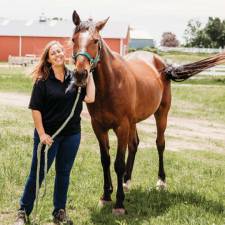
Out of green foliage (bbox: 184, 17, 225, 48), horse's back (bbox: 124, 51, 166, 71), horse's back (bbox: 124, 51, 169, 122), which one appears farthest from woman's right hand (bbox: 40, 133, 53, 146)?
green foliage (bbox: 184, 17, 225, 48)

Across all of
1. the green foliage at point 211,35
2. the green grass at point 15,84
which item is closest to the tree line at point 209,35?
the green foliage at point 211,35

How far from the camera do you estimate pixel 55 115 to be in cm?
475

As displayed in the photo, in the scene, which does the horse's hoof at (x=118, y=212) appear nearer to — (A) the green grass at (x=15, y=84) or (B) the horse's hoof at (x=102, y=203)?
(B) the horse's hoof at (x=102, y=203)

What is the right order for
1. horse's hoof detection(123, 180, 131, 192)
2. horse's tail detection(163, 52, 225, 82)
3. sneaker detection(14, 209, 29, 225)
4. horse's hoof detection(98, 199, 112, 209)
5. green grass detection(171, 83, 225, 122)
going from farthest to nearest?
green grass detection(171, 83, 225, 122), horse's tail detection(163, 52, 225, 82), horse's hoof detection(123, 180, 131, 192), horse's hoof detection(98, 199, 112, 209), sneaker detection(14, 209, 29, 225)

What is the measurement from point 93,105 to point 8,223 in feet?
5.48

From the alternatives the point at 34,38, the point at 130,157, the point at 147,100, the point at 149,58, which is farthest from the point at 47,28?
the point at 147,100

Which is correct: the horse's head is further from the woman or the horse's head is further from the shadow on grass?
the shadow on grass

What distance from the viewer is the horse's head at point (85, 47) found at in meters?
4.64

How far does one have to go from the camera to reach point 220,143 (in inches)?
428

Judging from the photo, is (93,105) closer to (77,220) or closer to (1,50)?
(77,220)

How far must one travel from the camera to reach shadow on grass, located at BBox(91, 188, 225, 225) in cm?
542

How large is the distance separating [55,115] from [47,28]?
48.5m

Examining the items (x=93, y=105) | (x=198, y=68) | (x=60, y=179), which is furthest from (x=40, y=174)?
(x=198, y=68)

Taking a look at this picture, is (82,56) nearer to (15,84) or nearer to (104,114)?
(104,114)
